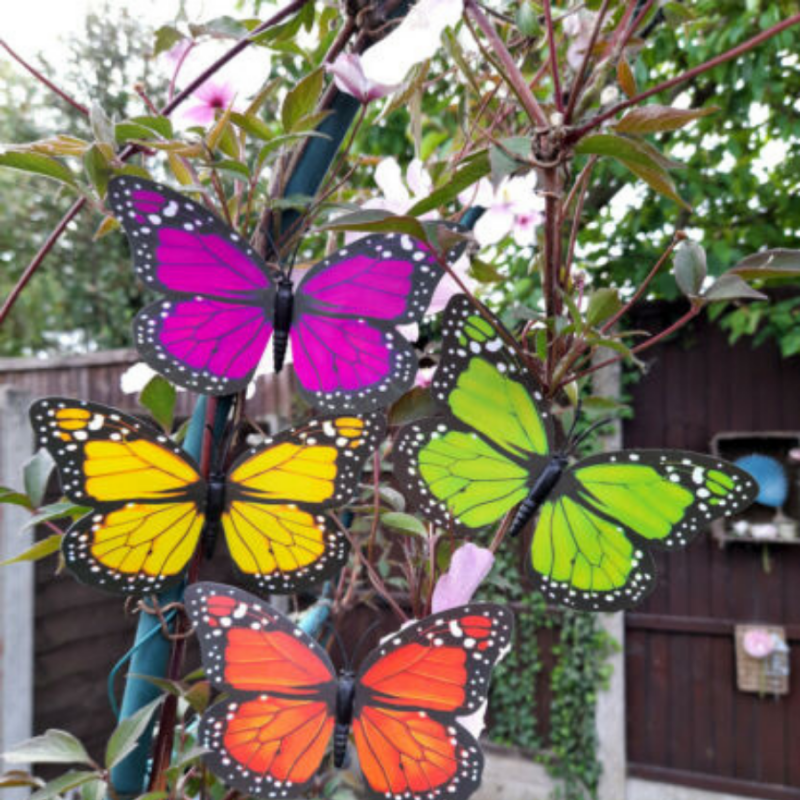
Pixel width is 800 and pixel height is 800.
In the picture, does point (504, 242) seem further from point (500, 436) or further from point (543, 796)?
point (543, 796)

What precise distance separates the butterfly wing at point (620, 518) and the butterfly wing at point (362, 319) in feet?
0.35

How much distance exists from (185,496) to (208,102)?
258 mm

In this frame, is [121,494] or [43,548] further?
[43,548]

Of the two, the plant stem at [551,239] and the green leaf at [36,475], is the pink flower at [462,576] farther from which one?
the green leaf at [36,475]

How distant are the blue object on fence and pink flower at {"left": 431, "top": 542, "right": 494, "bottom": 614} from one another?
2.44 meters

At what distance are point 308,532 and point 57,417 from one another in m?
0.12

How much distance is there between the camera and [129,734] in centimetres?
34

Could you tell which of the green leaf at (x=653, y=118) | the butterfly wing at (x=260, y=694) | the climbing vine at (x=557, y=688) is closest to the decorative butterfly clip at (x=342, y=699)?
the butterfly wing at (x=260, y=694)

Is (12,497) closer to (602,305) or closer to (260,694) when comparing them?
(260,694)

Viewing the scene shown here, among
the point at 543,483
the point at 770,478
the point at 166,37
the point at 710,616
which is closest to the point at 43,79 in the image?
the point at 166,37

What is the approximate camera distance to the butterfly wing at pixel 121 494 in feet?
0.88

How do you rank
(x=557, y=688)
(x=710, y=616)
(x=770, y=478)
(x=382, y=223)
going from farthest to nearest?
(x=557, y=688) → (x=710, y=616) → (x=770, y=478) → (x=382, y=223)

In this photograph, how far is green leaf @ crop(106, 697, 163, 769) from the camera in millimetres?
339

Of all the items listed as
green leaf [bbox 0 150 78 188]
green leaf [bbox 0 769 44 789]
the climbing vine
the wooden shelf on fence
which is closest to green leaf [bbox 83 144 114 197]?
green leaf [bbox 0 150 78 188]
